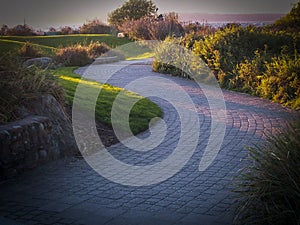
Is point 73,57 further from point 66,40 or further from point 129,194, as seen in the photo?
point 129,194

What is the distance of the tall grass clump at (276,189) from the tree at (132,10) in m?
33.7

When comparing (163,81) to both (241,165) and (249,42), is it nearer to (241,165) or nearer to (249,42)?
(249,42)

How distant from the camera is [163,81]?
1451 cm

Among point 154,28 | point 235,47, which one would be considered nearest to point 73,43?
point 154,28

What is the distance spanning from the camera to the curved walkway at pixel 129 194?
4426 millimetres

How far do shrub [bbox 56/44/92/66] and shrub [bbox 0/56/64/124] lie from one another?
36.6 feet

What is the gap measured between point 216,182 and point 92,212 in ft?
5.78

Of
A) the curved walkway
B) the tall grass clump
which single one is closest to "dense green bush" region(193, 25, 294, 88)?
the curved walkway

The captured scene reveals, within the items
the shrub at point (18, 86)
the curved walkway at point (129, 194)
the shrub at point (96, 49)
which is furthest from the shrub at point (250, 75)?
the shrub at point (96, 49)

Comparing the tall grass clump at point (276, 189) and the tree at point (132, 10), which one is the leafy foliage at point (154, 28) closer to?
the tree at point (132, 10)

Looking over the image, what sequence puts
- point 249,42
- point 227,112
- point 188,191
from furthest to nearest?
point 249,42 < point 227,112 < point 188,191

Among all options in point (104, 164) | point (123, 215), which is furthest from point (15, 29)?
point (123, 215)

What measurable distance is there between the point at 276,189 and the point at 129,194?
1.89 meters

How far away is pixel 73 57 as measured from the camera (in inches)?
749
